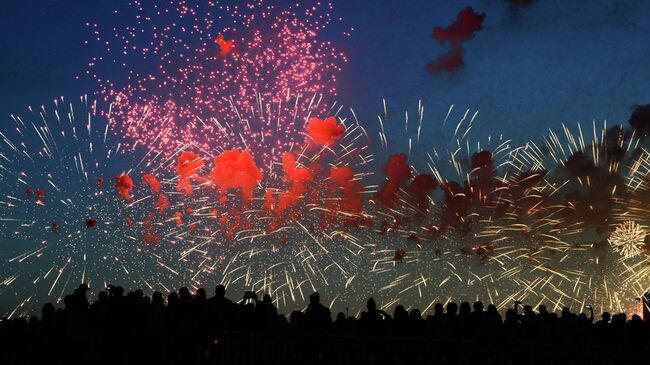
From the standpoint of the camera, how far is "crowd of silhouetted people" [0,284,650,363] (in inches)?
508

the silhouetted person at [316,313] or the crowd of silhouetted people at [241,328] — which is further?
the silhouetted person at [316,313]

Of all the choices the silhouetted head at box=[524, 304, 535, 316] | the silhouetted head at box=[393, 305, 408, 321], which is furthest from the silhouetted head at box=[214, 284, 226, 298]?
the silhouetted head at box=[524, 304, 535, 316]

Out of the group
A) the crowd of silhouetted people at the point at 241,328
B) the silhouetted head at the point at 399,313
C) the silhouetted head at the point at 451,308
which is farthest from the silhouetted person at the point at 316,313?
the silhouetted head at the point at 451,308

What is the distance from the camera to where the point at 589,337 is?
1491 cm

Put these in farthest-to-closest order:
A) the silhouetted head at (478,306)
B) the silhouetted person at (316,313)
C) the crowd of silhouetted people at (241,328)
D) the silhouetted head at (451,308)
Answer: the silhouetted head at (478,306), the silhouetted head at (451,308), the silhouetted person at (316,313), the crowd of silhouetted people at (241,328)

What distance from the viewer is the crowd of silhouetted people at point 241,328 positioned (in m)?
12.9

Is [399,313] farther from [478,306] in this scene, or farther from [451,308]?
[478,306]

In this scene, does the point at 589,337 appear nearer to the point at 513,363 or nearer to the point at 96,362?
the point at 513,363

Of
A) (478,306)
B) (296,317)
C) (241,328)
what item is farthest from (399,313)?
(241,328)

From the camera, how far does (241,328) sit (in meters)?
14.0

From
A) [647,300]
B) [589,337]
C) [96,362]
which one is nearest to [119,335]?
[96,362]

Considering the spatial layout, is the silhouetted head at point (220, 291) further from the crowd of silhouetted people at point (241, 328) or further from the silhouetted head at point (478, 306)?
the silhouetted head at point (478, 306)

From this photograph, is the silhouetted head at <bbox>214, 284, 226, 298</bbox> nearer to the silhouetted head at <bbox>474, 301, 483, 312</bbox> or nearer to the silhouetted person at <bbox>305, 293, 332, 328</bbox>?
the silhouetted person at <bbox>305, 293, 332, 328</bbox>

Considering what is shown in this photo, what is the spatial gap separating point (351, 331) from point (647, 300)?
10.4 m
